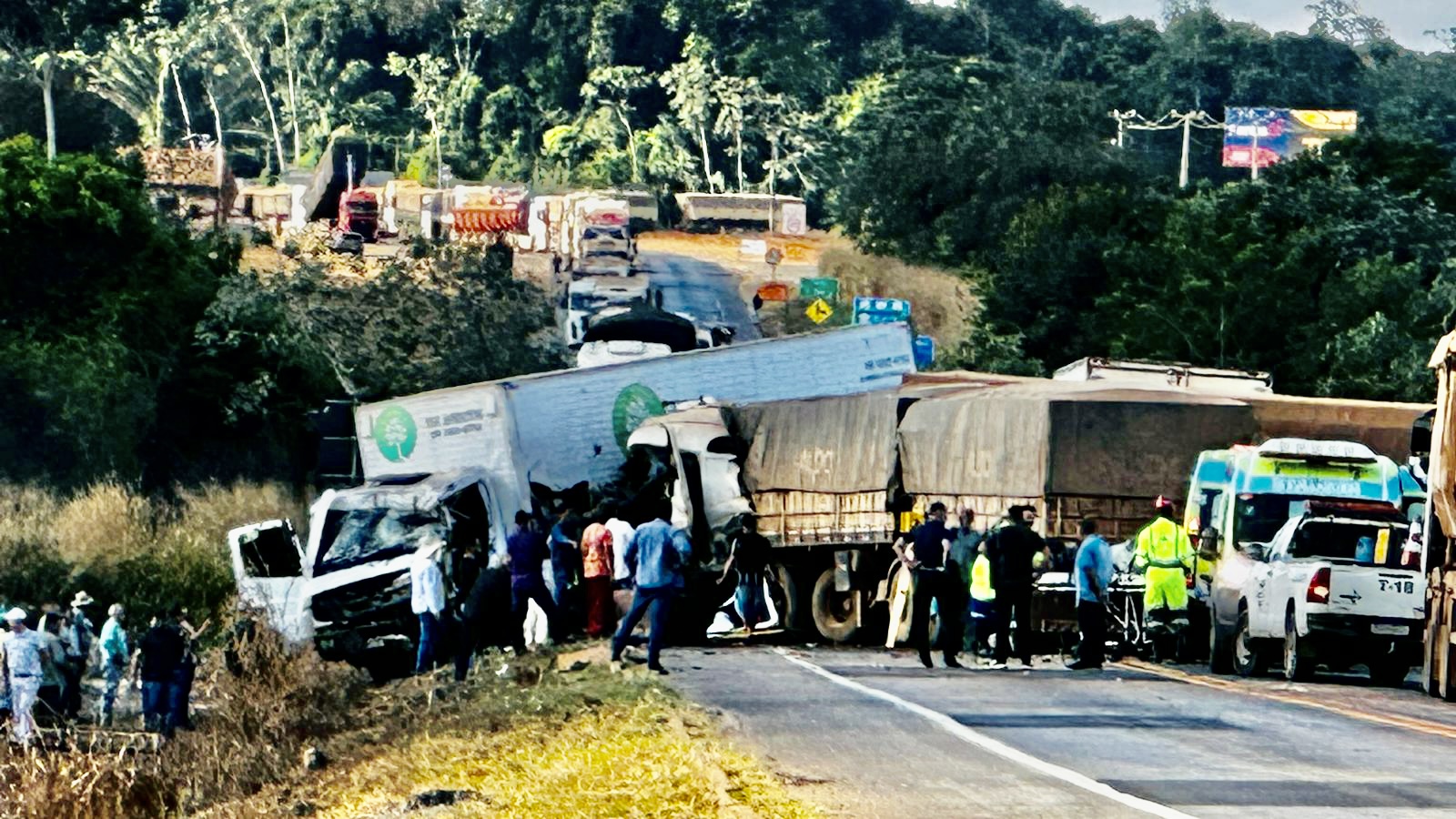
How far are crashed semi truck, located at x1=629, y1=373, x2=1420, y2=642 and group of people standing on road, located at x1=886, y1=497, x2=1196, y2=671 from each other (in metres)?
1.55

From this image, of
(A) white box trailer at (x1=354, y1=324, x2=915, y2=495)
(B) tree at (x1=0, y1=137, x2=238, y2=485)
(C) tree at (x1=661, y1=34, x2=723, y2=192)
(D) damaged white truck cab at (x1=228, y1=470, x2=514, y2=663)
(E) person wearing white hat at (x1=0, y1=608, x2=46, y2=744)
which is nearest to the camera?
(E) person wearing white hat at (x1=0, y1=608, x2=46, y2=744)

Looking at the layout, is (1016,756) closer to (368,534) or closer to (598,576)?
(598,576)

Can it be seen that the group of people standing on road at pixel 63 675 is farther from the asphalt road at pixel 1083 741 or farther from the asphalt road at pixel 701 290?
the asphalt road at pixel 701 290

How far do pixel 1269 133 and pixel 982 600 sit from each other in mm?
102368

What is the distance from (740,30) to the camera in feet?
434

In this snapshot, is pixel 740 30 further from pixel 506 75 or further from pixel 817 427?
pixel 817 427

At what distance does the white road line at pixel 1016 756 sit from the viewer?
12916mm

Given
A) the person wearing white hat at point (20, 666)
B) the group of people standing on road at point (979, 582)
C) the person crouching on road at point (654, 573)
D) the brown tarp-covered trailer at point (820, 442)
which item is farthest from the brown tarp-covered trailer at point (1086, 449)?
the person wearing white hat at point (20, 666)

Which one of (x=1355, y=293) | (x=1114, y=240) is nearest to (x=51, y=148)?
(x=1114, y=240)

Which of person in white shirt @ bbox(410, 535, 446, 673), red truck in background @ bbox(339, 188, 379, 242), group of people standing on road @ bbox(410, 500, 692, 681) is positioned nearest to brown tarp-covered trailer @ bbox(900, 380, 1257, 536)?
group of people standing on road @ bbox(410, 500, 692, 681)

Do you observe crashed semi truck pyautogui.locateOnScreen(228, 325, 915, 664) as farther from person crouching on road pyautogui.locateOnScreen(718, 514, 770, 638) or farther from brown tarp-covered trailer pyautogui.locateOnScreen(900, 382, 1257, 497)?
brown tarp-covered trailer pyautogui.locateOnScreen(900, 382, 1257, 497)

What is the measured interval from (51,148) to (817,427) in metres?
53.8

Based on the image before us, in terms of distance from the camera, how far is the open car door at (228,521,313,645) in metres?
29.5

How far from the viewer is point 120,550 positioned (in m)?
46.4
